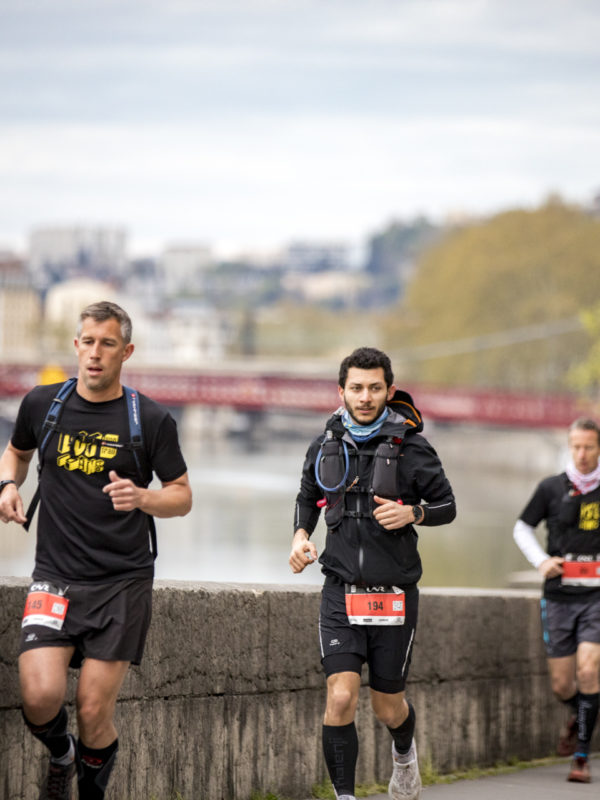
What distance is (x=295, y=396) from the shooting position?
8600 centimetres

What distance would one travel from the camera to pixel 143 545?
4238mm

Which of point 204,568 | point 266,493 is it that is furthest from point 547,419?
point 204,568

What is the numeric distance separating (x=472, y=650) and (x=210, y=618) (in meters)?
2.13

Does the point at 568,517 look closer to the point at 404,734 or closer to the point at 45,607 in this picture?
the point at 404,734

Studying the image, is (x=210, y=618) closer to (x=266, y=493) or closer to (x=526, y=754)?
(x=526, y=754)

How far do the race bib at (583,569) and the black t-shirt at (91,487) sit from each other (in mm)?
3234

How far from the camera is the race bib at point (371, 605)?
4.82 m

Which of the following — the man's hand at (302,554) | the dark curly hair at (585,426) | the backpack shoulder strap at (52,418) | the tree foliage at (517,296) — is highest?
the tree foliage at (517,296)

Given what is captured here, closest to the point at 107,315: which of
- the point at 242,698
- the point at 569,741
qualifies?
the point at 242,698

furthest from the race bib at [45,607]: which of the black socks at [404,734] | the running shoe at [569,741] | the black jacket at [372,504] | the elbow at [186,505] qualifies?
the running shoe at [569,741]

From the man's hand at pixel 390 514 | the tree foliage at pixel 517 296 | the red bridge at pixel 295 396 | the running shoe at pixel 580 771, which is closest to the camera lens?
the man's hand at pixel 390 514

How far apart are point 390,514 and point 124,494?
98 cm

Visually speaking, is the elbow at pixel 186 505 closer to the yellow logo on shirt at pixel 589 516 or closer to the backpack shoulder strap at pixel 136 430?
the backpack shoulder strap at pixel 136 430

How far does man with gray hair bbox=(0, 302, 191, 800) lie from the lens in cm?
413
